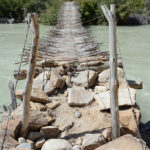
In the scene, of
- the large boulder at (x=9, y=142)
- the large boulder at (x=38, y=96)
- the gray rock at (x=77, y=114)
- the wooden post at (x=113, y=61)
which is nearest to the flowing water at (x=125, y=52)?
the gray rock at (x=77, y=114)

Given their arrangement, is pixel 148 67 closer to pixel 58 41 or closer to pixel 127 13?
pixel 58 41

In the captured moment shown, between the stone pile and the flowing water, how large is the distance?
5.24ft

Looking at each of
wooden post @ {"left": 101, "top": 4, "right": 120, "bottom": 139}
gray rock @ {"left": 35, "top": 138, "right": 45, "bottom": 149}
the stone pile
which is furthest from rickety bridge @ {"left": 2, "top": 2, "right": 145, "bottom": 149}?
gray rock @ {"left": 35, "top": 138, "right": 45, "bottom": 149}

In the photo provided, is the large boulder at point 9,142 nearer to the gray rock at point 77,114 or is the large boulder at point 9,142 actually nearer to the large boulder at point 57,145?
the large boulder at point 57,145

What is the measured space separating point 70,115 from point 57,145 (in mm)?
820

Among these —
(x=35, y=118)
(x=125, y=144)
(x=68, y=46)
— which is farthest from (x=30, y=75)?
(x=68, y=46)

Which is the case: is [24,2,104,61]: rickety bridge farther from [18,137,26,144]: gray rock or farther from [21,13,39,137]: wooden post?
[18,137,26,144]: gray rock

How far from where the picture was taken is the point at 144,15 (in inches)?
690

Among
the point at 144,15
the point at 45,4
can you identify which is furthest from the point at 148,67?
the point at 45,4

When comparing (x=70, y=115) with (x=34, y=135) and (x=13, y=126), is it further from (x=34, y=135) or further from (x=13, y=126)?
(x=13, y=126)

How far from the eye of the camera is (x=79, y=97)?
4.03 metres

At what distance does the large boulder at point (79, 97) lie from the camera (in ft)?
13.0

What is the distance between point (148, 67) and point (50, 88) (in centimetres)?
478

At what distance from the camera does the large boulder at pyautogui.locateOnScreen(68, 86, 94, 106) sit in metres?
3.95
